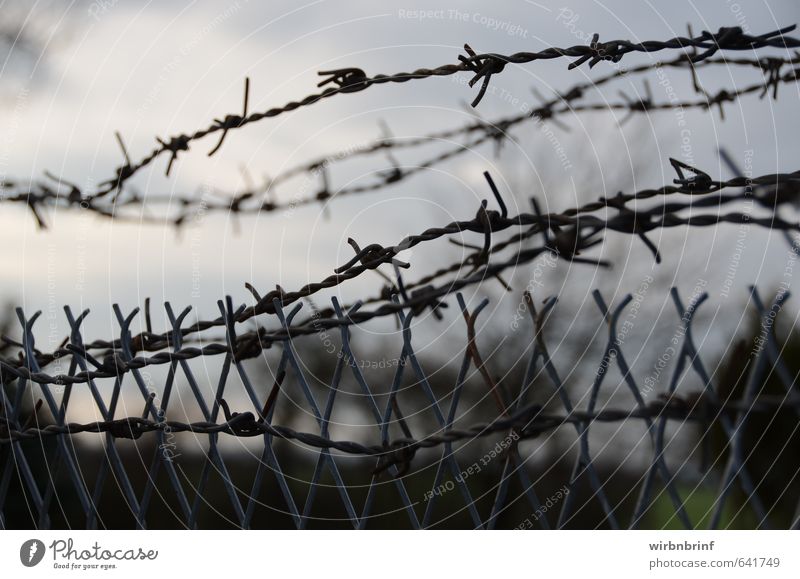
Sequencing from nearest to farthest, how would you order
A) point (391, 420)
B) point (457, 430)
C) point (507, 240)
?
1. point (457, 430)
2. point (507, 240)
3. point (391, 420)

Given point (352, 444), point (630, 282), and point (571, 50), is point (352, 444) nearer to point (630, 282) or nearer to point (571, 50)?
point (571, 50)

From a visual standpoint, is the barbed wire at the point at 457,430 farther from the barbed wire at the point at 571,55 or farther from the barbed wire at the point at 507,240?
the barbed wire at the point at 571,55

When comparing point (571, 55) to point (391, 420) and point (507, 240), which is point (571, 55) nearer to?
point (507, 240)

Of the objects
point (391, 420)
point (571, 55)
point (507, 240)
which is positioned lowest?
point (391, 420)

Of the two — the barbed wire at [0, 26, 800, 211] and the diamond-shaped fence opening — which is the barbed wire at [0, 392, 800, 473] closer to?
the diamond-shaped fence opening

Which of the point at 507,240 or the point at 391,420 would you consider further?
the point at 391,420

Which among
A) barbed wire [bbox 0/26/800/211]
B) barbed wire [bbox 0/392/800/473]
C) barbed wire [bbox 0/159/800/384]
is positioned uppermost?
barbed wire [bbox 0/26/800/211]

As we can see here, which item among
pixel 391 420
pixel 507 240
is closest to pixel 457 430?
pixel 507 240

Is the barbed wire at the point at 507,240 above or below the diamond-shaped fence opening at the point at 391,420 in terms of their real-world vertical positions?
above

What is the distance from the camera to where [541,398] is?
584 centimetres

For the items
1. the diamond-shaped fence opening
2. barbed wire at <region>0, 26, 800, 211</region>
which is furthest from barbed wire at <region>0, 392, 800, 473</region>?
barbed wire at <region>0, 26, 800, 211</region>

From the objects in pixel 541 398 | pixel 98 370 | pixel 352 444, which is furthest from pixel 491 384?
pixel 541 398

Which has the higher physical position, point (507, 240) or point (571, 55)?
point (571, 55)

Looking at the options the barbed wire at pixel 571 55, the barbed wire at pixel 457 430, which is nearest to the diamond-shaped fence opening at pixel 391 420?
the barbed wire at pixel 457 430
